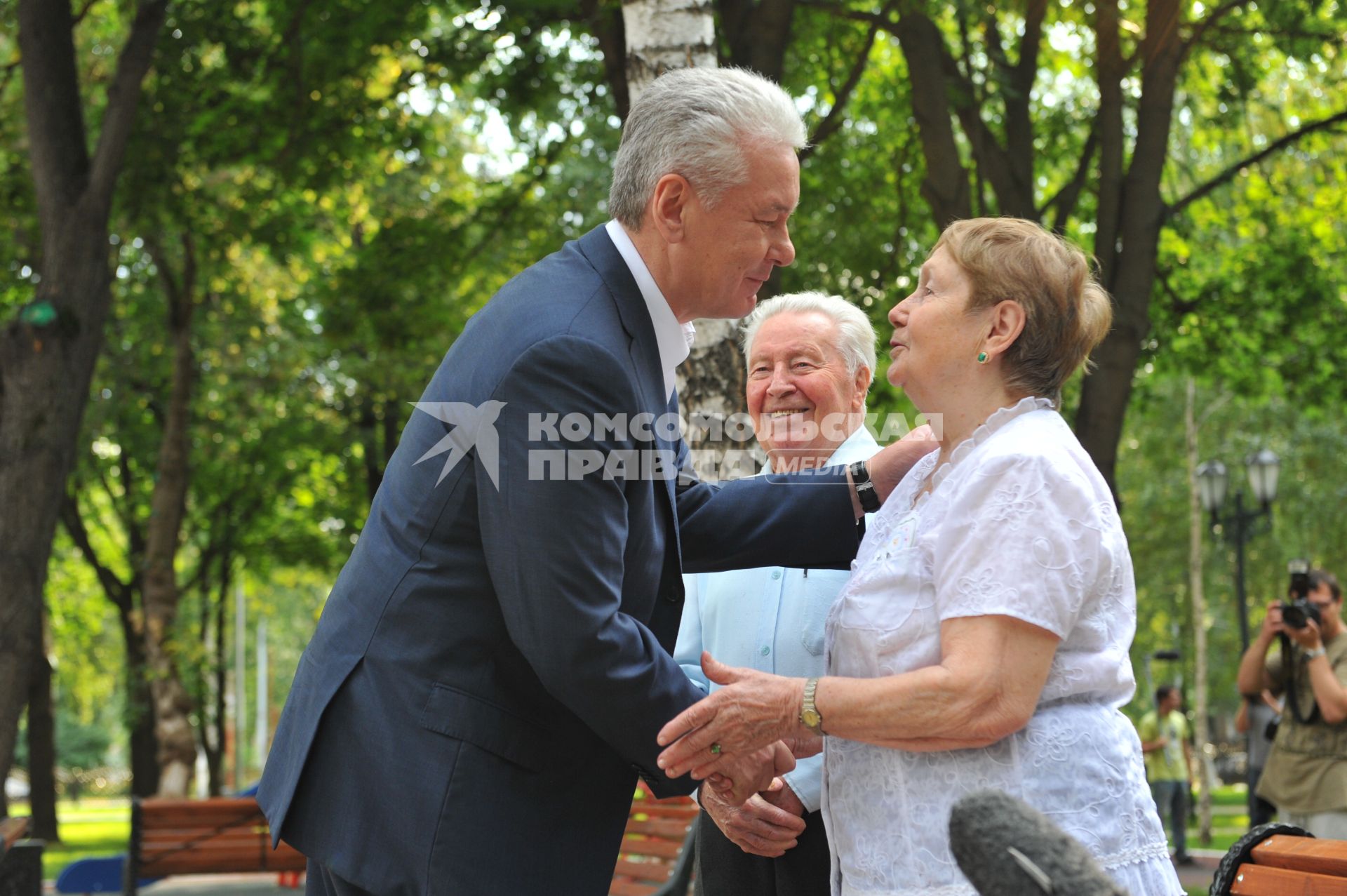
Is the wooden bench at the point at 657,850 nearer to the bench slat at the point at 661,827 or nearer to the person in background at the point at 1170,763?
the bench slat at the point at 661,827

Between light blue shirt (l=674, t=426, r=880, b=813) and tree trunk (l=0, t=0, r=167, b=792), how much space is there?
625cm

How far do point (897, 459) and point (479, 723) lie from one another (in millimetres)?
1263

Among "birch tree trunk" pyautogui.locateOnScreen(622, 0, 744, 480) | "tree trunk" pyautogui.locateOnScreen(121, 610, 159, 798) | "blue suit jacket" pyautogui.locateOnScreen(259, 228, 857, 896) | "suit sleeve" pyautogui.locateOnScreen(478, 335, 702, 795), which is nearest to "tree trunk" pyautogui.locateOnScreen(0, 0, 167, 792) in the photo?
"birch tree trunk" pyautogui.locateOnScreen(622, 0, 744, 480)

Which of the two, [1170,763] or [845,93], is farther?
[1170,763]

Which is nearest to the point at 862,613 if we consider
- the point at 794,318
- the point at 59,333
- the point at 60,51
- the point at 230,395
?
the point at 794,318

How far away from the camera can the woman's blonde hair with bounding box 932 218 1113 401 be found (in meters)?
Result: 2.64

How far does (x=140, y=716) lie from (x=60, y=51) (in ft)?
42.2

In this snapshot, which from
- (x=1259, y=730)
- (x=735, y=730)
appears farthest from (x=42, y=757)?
(x=735, y=730)

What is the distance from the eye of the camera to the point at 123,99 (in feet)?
30.6

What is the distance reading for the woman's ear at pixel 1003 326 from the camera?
8.61ft

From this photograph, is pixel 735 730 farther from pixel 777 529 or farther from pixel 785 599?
pixel 785 599

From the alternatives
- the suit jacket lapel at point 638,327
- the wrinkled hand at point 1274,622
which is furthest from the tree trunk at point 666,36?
the wrinkled hand at point 1274,622

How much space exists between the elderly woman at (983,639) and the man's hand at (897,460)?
41 cm

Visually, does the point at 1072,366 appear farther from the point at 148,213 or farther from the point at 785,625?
the point at 148,213
